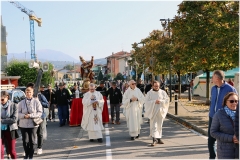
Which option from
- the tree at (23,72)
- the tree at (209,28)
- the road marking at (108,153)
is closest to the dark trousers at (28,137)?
the road marking at (108,153)

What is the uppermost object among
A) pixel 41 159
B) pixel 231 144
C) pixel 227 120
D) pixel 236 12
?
pixel 236 12

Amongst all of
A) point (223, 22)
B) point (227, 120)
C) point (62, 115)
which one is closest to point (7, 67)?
point (62, 115)

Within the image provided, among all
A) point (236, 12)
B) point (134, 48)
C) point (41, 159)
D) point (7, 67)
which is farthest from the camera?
point (7, 67)

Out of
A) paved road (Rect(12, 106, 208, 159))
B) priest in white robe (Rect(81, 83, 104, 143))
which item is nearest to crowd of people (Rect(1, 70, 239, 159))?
Result: priest in white robe (Rect(81, 83, 104, 143))

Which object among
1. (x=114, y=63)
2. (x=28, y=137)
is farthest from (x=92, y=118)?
(x=114, y=63)

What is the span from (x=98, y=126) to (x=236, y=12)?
6.14m

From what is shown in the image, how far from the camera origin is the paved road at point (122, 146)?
8.28 m

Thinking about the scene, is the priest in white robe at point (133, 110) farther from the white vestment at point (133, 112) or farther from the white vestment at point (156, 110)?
the white vestment at point (156, 110)

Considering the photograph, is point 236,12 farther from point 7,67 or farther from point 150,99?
point 7,67

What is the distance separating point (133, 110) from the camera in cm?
1072

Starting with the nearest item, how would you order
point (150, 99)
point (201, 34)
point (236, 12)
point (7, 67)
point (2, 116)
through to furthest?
1. point (2, 116)
2. point (150, 99)
3. point (236, 12)
4. point (201, 34)
5. point (7, 67)

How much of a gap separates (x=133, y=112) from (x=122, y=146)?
1563mm

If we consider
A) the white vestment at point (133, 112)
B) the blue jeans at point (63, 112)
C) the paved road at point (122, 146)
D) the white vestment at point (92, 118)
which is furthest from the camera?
the blue jeans at point (63, 112)

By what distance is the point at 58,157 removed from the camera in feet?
27.3
